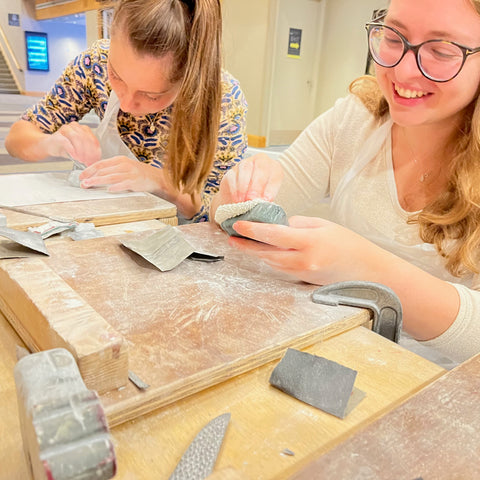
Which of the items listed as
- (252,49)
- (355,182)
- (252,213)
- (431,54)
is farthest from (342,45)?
(252,213)

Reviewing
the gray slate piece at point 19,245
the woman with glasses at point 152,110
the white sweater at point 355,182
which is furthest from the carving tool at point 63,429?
the woman with glasses at point 152,110

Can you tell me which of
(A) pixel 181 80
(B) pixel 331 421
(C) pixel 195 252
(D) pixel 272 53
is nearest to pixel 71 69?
(A) pixel 181 80

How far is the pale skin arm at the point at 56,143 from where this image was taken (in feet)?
5.47

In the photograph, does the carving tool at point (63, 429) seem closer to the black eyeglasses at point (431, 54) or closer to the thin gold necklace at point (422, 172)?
the black eyeglasses at point (431, 54)

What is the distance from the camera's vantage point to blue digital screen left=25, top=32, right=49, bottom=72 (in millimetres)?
3351

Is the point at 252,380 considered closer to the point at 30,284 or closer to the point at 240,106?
the point at 30,284

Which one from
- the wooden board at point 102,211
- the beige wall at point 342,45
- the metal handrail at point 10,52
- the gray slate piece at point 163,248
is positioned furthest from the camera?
the beige wall at point 342,45

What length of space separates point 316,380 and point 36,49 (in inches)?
150

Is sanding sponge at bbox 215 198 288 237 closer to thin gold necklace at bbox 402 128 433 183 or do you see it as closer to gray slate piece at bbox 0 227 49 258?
gray slate piece at bbox 0 227 49 258

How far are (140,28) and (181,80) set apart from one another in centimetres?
21

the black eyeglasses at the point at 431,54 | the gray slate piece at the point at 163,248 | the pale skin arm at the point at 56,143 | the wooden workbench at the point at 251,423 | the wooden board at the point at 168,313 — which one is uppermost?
the black eyeglasses at the point at 431,54

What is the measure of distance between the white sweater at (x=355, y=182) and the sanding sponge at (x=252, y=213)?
0.45 m

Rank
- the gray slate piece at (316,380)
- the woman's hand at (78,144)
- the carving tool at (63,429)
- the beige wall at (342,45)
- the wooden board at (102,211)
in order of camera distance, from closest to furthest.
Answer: the carving tool at (63,429) < the gray slate piece at (316,380) < the wooden board at (102,211) < the woman's hand at (78,144) < the beige wall at (342,45)

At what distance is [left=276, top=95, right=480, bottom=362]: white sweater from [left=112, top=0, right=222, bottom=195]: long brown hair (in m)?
0.33
